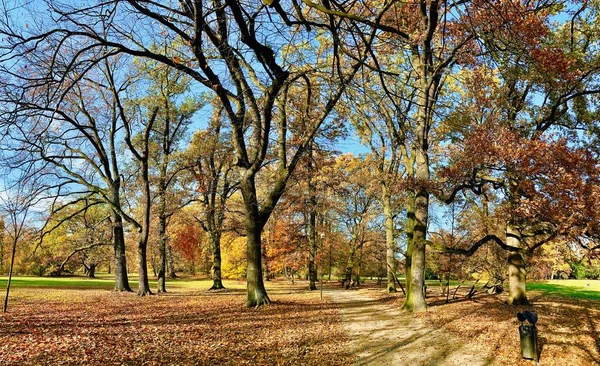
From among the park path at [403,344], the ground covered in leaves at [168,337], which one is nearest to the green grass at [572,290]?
the park path at [403,344]

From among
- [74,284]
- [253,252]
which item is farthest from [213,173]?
[74,284]

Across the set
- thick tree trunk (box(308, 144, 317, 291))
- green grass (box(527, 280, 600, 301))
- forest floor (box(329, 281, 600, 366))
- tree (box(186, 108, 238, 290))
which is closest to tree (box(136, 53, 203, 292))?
tree (box(186, 108, 238, 290))

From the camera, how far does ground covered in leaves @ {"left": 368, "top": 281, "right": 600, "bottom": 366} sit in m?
6.92

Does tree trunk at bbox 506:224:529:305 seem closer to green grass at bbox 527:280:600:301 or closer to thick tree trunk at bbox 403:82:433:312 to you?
thick tree trunk at bbox 403:82:433:312

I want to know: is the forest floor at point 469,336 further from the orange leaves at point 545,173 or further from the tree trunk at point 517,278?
the orange leaves at point 545,173

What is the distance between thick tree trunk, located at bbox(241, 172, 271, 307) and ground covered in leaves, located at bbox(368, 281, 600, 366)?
18.1 ft

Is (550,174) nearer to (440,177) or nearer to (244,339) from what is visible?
A: (440,177)

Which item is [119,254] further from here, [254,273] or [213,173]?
[254,273]

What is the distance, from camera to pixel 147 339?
7.96 m

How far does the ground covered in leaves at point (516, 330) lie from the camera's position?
22.7 feet

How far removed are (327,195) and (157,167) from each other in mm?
10809

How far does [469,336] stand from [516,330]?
1.19 meters

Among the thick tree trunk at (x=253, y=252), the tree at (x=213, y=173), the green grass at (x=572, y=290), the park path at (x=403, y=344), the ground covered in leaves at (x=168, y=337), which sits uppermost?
the tree at (x=213, y=173)

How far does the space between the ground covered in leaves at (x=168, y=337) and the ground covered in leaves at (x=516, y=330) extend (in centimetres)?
290
